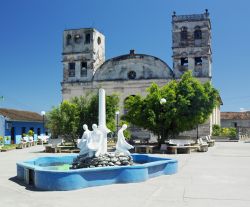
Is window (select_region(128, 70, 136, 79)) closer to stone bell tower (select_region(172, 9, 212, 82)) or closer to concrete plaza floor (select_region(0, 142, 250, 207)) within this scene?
stone bell tower (select_region(172, 9, 212, 82))

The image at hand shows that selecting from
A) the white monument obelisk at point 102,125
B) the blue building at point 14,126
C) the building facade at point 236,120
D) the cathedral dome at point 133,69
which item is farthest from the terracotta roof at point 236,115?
the white monument obelisk at point 102,125

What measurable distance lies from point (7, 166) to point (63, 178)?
664 cm

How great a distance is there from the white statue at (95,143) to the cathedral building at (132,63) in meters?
25.1

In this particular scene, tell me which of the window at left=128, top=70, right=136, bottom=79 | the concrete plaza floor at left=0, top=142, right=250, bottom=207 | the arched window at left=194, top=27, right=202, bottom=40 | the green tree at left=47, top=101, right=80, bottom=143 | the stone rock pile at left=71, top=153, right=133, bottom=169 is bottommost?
the concrete plaza floor at left=0, top=142, right=250, bottom=207

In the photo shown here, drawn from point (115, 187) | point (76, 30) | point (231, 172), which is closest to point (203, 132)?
point (76, 30)

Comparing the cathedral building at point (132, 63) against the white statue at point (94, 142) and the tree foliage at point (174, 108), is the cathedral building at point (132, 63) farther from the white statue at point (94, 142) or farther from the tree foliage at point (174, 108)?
the white statue at point (94, 142)

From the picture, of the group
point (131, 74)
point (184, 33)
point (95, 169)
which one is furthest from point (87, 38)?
point (95, 169)

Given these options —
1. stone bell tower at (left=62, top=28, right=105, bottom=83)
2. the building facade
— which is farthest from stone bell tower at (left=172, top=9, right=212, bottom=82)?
the building facade

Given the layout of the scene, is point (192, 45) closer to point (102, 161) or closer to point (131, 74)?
point (131, 74)

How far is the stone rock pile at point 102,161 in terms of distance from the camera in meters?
12.6

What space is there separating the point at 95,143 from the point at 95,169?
2.38 metres

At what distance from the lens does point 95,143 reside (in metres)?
13.1

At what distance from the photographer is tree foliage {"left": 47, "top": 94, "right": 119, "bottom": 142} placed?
1093 inches

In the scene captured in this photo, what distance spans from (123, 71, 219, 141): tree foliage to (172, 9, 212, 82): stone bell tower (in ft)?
42.7
